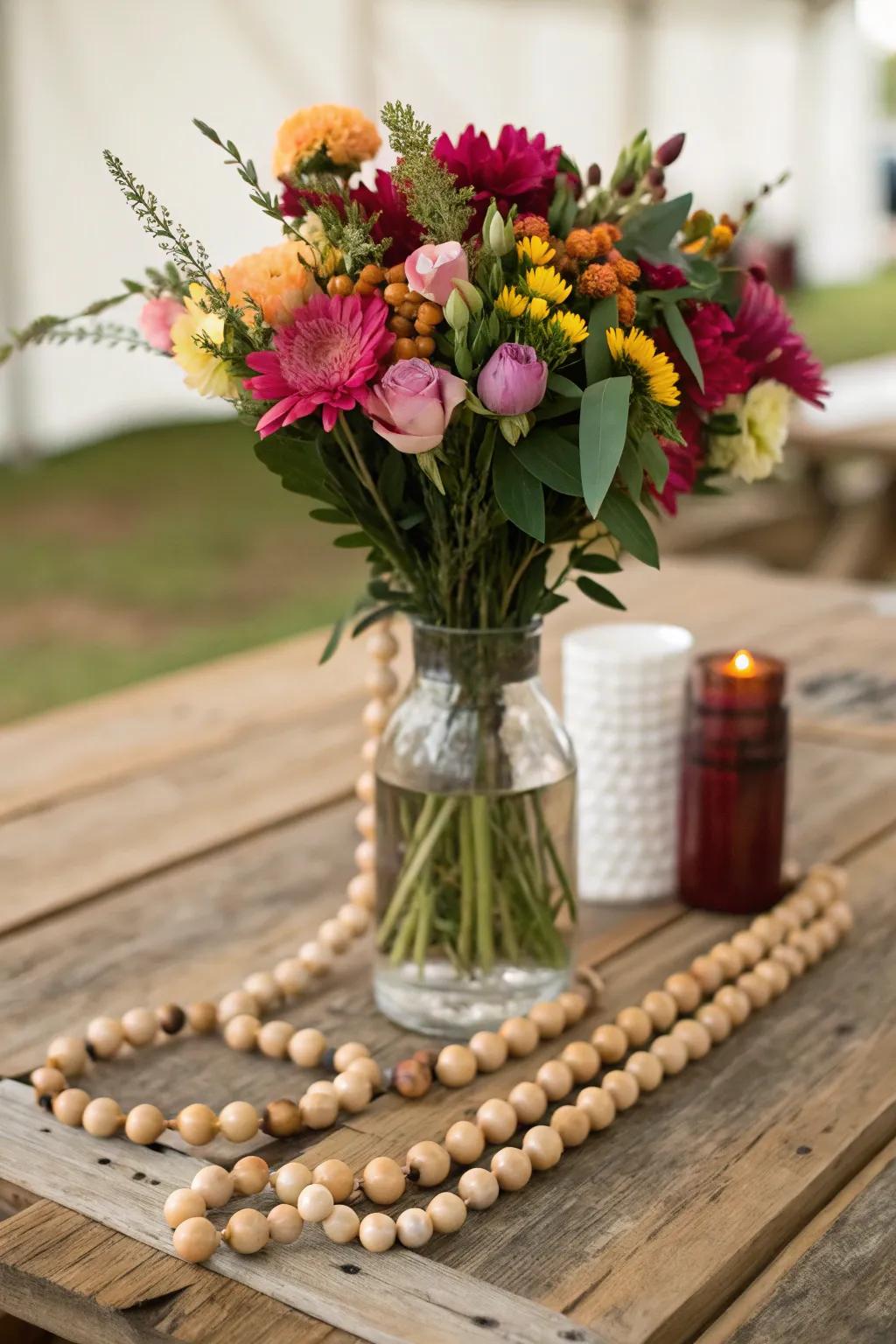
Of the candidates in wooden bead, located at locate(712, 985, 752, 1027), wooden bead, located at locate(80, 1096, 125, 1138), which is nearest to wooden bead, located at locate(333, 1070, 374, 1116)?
wooden bead, located at locate(80, 1096, 125, 1138)

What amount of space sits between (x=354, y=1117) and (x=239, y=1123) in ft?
0.22

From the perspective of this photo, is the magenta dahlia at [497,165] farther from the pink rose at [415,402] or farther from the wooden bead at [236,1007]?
the wooden bead at [236,1007]

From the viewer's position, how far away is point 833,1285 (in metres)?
0.67

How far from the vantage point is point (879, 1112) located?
806 mm

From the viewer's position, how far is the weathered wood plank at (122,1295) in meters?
0.64

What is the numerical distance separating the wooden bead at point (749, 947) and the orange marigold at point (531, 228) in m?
0.44

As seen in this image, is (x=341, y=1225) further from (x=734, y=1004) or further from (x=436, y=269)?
(x=436, y=269)

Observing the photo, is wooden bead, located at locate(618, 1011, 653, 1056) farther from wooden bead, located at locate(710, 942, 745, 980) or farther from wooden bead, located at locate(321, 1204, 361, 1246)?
wooden bead, located at locate(321, 1204, 361, 1246)

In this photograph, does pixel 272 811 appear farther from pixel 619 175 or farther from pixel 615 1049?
pixel 619 175

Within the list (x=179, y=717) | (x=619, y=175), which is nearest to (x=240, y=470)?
(x=179, y=717)

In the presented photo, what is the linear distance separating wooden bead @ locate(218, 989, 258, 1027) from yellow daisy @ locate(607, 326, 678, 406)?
41 centimetres

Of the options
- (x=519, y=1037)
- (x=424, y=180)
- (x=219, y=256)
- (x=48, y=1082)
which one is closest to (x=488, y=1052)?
(x=519, y=1037)

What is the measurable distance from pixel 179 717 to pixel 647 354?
0.79 metres

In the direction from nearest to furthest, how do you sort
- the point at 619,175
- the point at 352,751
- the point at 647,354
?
the point at 647,354
the point at 619,175
the point at 352,751
